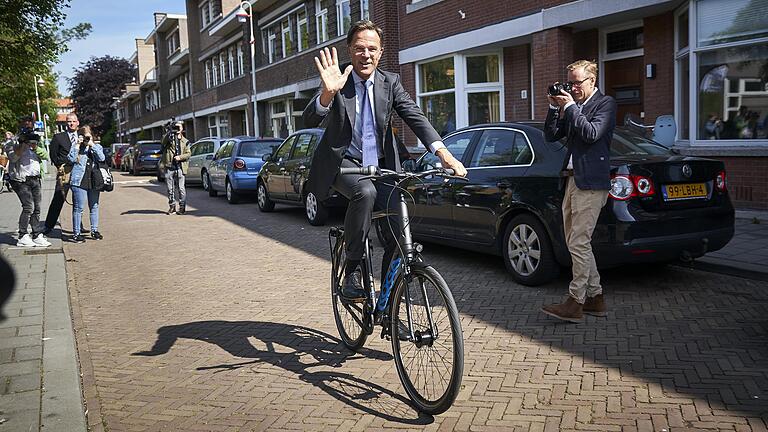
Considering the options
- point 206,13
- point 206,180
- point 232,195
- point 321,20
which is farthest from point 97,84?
point 232,195

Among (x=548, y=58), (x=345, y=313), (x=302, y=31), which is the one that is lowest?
(x=345, y=313)

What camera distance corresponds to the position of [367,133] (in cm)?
420

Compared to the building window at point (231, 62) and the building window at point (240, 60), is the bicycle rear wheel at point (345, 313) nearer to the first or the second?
the building window at point (240, 60)

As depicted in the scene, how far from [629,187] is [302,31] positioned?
2271 cm

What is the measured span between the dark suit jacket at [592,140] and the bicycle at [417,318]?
167 centimetres

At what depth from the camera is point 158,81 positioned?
59.4 metres

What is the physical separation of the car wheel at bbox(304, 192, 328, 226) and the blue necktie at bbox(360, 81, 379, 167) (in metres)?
7.28

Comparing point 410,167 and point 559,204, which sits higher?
point 410,167

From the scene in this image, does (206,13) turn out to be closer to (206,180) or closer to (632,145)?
(206,180)

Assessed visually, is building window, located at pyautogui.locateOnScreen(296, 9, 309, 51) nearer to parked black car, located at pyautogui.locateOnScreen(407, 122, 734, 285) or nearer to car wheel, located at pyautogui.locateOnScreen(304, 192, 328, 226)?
car wheel, located at pyautogui.locateOnScreen(304, 192, 328, 226)

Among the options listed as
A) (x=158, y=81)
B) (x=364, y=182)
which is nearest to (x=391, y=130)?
(x=364, y=182)

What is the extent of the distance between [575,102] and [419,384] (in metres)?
2.59

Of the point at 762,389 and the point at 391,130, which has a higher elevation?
the point at 391,130

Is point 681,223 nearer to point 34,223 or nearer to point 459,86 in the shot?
point 34,223
